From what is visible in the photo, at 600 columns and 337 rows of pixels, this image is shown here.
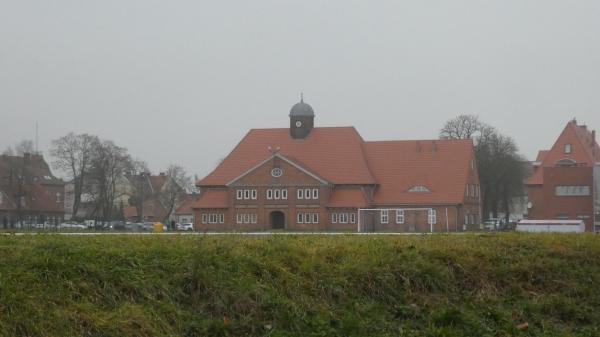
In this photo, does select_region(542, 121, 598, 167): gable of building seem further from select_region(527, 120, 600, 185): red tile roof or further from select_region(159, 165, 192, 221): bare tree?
select_region(159, 165, 192, 221): bare tree

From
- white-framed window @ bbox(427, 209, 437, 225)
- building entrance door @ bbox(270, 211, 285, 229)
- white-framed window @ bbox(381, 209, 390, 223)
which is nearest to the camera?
white-framed window @ bbox(427, 209, 437, 225)

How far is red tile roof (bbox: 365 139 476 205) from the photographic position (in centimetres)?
8166

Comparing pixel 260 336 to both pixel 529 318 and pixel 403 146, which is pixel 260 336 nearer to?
pixel 529 318

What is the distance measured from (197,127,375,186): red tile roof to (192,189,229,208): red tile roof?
0.88 m

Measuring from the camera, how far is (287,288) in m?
11.4

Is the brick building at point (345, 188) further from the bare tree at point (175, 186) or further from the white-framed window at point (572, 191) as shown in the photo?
the bare tree at point (175, 186)

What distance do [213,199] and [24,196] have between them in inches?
807

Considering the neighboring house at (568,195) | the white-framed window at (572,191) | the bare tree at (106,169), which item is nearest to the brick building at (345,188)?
the neighboring house at (568,195)

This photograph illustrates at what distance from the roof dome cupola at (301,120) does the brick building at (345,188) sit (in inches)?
49.9

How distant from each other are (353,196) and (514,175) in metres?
21.0

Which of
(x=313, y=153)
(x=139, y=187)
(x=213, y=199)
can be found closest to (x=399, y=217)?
(x=313, y=153)

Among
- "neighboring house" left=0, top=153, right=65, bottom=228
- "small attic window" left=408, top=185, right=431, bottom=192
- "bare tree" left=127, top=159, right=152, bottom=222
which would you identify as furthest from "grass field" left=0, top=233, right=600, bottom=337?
"bare tree" left=127, top=159, right=152, bottom=222

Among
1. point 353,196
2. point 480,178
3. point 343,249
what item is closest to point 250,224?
point 353,196

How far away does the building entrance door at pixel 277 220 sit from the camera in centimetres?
8303
